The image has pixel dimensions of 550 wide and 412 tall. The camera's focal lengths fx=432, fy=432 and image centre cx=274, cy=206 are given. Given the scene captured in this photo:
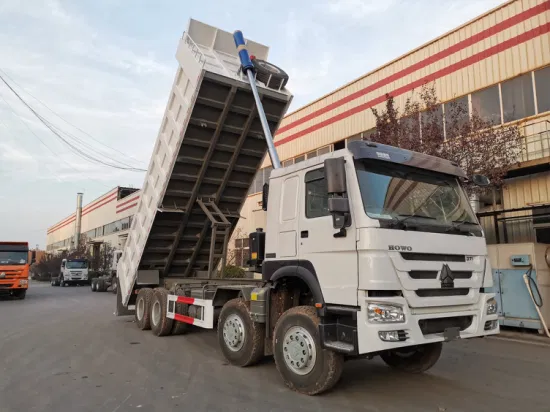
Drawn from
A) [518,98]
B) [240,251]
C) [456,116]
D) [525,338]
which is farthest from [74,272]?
[525,338]

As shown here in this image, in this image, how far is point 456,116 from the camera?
36.8ft

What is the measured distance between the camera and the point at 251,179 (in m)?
9.76

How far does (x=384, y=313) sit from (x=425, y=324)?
1.95 ft

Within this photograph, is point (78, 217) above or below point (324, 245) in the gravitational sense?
above

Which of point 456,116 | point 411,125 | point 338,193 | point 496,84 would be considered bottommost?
point 338,193

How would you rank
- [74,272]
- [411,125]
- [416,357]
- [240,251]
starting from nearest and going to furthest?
[416,357] < [411,125] < [240,251] < [74,272]

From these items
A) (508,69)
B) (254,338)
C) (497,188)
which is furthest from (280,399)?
(508,69)

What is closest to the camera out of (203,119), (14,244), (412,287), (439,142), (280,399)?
(412,287)

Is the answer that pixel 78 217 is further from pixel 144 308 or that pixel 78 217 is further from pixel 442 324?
pixel 442 324

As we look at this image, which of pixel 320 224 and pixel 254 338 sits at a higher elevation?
pixel 320 224

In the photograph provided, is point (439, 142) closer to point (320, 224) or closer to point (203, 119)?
point (203, 119)

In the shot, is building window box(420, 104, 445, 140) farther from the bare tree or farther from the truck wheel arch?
the truck wheel arch

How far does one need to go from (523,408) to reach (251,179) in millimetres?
6637

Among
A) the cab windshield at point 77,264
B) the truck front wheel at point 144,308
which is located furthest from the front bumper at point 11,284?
the cab windshield at point 77,264
